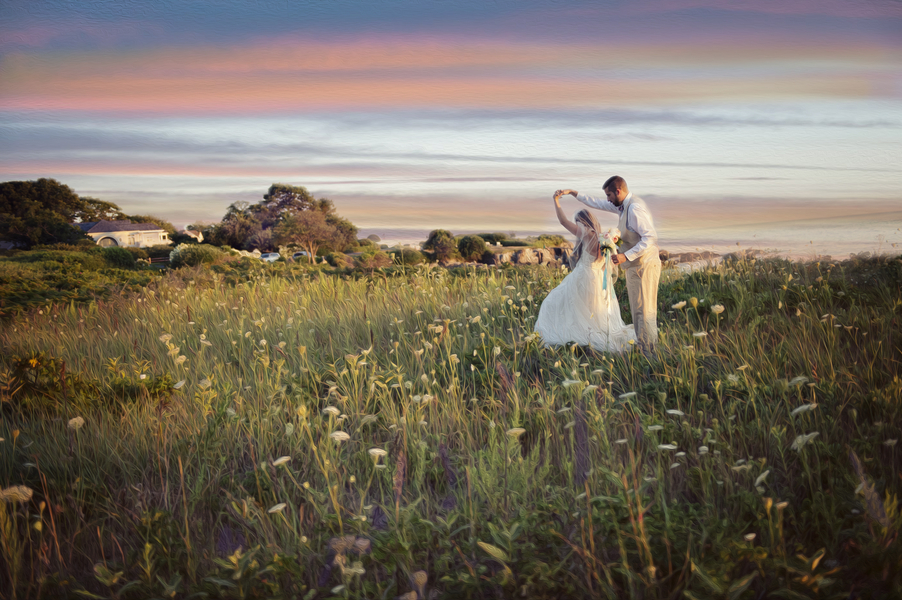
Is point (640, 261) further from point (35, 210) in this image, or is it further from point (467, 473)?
point (35, 210)

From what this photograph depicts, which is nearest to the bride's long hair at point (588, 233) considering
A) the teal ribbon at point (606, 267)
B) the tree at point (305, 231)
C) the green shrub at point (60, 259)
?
the teal ribbon at point (606, 267)

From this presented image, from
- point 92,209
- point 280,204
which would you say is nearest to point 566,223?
point 92,209

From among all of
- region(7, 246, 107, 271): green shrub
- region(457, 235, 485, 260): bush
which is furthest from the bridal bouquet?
region(457, 235, 485, 260): bush

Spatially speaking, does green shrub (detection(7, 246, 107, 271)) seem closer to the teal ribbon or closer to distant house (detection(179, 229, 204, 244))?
the teal ribbon

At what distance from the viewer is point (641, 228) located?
5.80 meters

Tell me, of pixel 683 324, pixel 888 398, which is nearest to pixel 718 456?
pixel 888 398

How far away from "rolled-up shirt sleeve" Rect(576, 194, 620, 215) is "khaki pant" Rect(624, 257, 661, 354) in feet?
2.78

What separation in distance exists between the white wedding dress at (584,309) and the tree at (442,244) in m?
17.6

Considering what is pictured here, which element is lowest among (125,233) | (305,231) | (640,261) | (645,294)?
(645,294)

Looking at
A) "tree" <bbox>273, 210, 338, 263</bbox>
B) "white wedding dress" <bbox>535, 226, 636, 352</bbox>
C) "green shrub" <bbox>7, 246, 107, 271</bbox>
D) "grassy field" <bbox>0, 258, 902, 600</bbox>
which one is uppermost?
"tree" <bbox>273, 210, 338, 263</bbox>

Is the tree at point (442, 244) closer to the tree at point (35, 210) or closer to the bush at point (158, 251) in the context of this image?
the bush at point (158, 251)

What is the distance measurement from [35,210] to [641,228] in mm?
13353

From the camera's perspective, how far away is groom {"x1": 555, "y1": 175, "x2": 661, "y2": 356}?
5.72 meters

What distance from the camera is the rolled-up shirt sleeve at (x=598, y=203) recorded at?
20.6 feet
